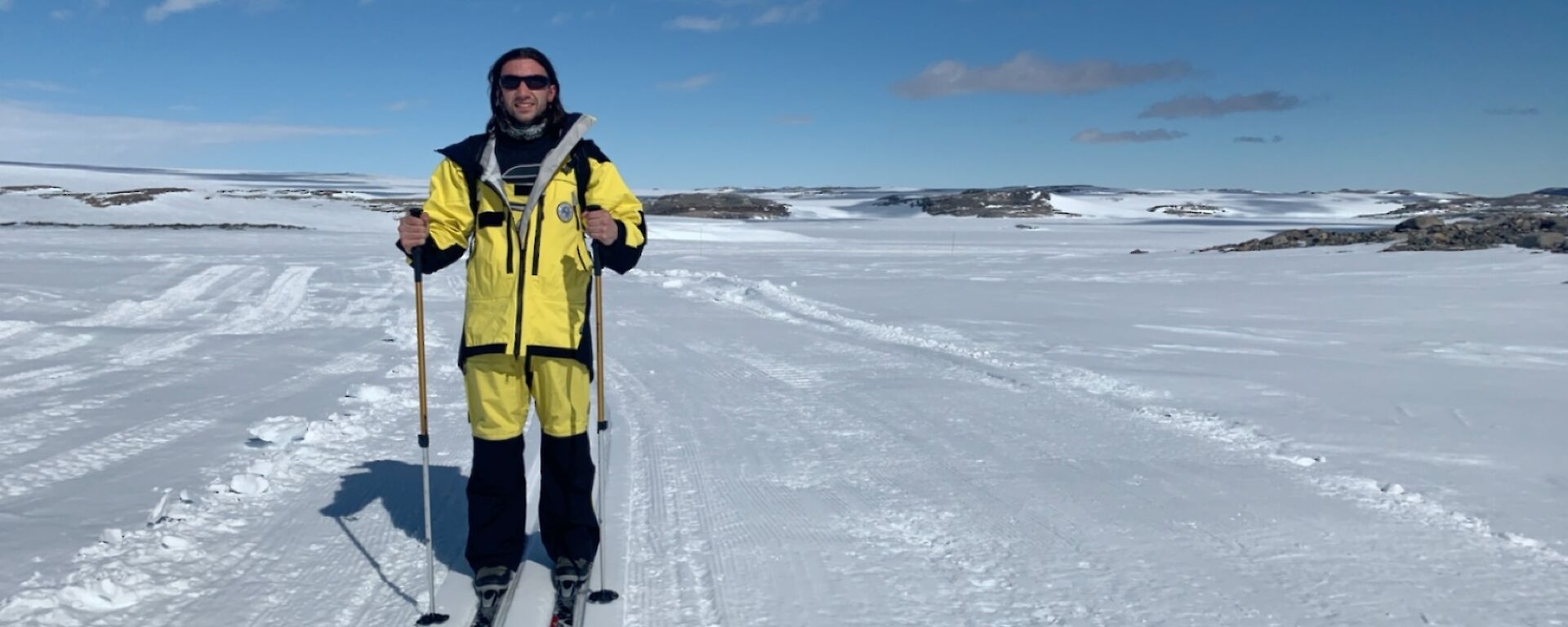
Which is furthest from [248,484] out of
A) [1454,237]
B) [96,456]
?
[1454,237]

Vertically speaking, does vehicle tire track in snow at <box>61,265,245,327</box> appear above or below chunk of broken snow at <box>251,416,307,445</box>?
below

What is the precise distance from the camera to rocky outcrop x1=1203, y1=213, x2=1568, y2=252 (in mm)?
21922

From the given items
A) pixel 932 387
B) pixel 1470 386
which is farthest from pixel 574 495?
pixel 1470 386

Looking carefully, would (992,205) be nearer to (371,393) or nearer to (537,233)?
(371,393)

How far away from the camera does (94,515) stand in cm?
415

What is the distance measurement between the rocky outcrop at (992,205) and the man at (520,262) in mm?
75194

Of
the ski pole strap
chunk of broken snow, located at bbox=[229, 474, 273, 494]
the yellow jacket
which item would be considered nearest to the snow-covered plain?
chunk of broken snow, located at bbox=[229, 474, 273, 494]

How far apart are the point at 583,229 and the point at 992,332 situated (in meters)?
8.55

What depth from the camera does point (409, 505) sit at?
14.9 feet

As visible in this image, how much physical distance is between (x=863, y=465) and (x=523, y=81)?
2838mm

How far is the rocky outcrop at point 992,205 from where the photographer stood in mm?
81312

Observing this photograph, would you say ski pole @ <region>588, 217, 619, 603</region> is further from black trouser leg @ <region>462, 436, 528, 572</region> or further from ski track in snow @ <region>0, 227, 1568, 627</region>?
black trouser leg @ <region>462, 436, 528, 572</region>

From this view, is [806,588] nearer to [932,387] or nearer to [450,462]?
[450,462]

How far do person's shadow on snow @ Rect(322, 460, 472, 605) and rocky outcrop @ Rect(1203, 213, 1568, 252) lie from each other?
2268 centimetres
